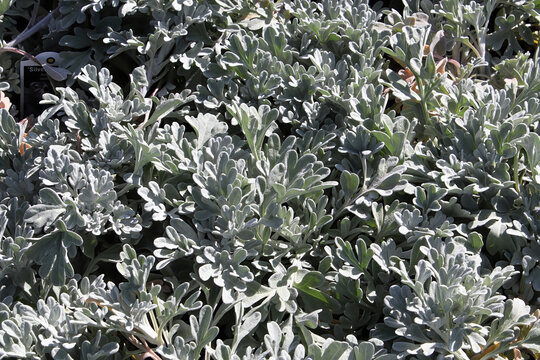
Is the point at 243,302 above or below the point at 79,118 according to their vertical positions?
below

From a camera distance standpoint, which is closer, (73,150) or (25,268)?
(25,268)

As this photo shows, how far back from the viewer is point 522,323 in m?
1.46

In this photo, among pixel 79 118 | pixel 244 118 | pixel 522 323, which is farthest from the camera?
pixel 79 118

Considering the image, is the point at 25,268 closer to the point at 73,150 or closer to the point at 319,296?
the point at 73,150

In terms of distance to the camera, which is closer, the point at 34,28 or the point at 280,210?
the point at 280,210

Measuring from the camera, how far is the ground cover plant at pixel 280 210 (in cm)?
148

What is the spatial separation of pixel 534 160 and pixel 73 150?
120cm

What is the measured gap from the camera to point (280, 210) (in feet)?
5.28

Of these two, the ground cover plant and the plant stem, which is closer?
the ground cover plant

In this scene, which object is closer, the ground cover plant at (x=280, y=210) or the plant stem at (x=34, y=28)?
the ground cover plant at (x=280, y=210)

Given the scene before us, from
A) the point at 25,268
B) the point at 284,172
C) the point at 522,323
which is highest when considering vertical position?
the point at 284,172

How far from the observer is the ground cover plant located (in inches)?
58.3

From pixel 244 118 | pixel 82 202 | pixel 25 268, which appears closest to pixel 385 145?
pixel 244 118

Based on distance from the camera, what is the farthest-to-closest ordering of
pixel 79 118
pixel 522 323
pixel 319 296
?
pixel 79 118
pixel 319 296
pixel 522 323
